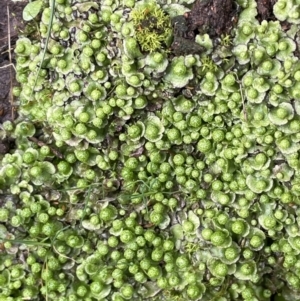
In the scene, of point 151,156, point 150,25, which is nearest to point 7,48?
point 150,25

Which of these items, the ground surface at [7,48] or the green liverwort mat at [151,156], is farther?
the ground surface at [7,48]

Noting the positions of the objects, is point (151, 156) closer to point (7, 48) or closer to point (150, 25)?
point (150, 25)

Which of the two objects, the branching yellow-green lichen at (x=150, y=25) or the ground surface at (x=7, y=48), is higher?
the branching yellow-green lichen at (x=150, y=25)

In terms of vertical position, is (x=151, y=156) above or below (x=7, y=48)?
below

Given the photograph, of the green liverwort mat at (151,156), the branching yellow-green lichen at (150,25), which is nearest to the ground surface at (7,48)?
the green liverwort mat at (151,156)

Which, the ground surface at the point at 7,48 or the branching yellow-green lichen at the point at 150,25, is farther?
the ground surface at the point at 7,48

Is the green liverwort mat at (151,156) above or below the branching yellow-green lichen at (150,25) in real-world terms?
below

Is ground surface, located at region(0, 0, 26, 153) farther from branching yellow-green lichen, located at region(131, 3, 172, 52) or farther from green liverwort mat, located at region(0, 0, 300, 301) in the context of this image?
branching yellow-green lichen, located at region(131, 3, 172, 52)

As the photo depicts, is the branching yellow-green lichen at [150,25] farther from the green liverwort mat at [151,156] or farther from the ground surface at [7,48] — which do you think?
the ground surface at [7,48]

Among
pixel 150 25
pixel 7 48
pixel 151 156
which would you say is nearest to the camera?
pixel 150 25
